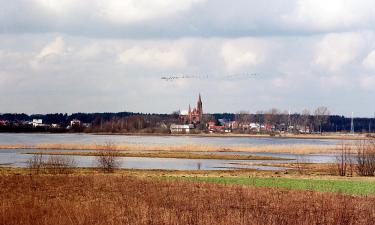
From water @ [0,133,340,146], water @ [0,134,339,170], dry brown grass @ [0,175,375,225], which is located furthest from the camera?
water @ [0,133,340,146]

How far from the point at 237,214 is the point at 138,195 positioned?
7.43 m

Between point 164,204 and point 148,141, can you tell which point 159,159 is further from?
point 148,141

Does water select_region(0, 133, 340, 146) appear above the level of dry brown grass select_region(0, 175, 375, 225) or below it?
above

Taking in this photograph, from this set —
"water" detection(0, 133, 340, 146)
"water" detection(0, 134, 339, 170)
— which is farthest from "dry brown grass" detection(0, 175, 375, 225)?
"water" detection(0, 133, 340, 146)

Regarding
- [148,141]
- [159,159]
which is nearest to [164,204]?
[159,159]

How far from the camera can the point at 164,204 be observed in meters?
21.4

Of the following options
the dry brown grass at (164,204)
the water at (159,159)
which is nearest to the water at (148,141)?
the water at (159,159)

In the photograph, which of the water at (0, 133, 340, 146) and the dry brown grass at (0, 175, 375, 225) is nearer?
the dry brown grass at (0, 175, 375, 225)

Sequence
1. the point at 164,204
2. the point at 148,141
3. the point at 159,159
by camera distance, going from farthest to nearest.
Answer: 1. the point at 148,141
2. the point at 159,159
3. the point at 164,204

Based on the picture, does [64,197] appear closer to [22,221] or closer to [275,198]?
[22,221]

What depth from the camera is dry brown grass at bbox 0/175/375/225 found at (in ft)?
55.6

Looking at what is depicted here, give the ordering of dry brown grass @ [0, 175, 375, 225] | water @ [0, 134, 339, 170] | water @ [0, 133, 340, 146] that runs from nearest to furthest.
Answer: dry brown grass @ [0, 175, 375, 225] < water @ [0, 134, 339, 170] < water @ [0, 133, 340, 146]

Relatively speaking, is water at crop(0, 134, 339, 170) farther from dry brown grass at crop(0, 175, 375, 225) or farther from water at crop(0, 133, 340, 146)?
dry brown grass at crop(0, 175, 375, 225)

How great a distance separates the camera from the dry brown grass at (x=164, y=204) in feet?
55.6
